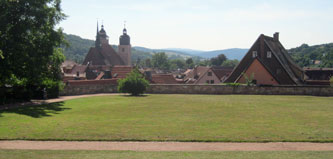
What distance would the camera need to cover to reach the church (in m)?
98.4

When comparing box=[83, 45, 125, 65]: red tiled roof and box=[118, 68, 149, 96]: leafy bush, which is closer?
box=[118, 68, 149, 96]: leafy bush

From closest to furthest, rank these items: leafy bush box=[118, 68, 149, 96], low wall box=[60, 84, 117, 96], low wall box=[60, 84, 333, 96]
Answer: low wall box=[60, 84, 333, 96], low wall box=[60, 84, 117, 96], leafy bush box=[118, 68, 149, 96]

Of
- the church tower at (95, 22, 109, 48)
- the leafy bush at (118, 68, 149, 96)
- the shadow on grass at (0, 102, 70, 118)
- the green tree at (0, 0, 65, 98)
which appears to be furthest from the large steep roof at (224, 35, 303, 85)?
the church tower at (95, 22, 109, 48)

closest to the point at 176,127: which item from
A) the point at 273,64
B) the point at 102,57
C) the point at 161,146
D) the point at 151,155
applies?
the point at 161,146

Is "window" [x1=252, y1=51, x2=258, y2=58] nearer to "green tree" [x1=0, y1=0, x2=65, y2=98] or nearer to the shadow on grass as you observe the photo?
"green tree" [x1=0, y1=0, x2=65, y2=98]

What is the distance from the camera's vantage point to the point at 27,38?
24016 millimetres

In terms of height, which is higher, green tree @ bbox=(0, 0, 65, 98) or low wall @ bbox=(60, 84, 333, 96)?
green tree @ bbox=(0, 0, 65, 98)

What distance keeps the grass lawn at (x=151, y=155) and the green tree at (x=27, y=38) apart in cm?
1503

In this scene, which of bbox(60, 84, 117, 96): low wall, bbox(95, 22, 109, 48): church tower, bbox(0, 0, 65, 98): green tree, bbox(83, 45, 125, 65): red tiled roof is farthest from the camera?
bbox(95, 22, 109, 48): church tower

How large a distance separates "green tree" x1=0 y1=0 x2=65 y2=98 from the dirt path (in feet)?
43.7

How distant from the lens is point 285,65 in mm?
47219

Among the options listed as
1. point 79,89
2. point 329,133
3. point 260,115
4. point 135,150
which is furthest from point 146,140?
point 79,89

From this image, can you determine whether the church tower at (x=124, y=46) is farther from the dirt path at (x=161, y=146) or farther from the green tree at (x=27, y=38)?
the dirt path at (x=161, y=146)

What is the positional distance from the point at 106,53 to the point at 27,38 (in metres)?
78.6
